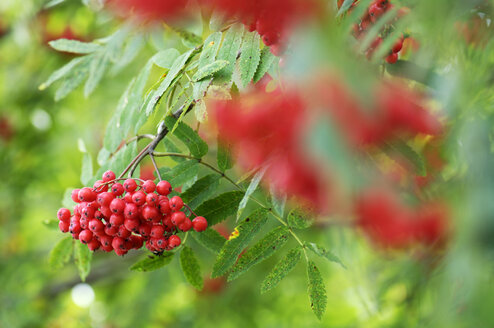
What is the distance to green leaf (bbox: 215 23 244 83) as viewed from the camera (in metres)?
1.09

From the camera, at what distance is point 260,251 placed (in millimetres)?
1141

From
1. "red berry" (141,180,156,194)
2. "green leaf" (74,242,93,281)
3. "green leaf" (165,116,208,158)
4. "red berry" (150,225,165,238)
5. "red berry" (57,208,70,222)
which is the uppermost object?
"green leaf" (165,116,208,158)

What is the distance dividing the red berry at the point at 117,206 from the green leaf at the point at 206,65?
0.26 m

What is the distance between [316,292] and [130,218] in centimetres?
44

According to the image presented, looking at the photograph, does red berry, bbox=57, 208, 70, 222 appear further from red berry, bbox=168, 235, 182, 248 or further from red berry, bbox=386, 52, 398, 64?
red berry, bbox=386, 52, 398, 64

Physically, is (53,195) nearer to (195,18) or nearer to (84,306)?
(84,306)

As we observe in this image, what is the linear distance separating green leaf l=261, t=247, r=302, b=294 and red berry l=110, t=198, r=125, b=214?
0.34 metres

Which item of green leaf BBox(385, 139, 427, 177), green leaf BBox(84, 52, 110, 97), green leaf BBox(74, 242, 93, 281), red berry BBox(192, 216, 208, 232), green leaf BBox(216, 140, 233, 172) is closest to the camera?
green leaf BBox(385, 139, 427, 177)

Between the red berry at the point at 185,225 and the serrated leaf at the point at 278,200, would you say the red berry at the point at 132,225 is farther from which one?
the serrated leaf at the point at 278,200

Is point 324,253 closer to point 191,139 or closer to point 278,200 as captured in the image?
point 278,200

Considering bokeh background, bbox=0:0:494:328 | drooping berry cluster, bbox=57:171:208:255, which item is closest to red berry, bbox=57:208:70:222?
drooping berry cluster, bbox=57:171:208:255

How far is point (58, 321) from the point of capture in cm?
337

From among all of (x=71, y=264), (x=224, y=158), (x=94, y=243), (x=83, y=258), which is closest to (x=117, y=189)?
(x=94, y=243)

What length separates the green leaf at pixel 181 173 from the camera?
1.19 metres
